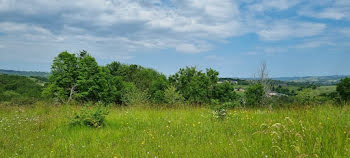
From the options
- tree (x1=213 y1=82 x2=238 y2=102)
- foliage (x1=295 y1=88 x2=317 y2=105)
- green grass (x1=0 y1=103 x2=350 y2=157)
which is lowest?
tree (x1=213 y1=82 x2=238 y2=102)

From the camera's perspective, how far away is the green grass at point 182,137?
384 centimetres

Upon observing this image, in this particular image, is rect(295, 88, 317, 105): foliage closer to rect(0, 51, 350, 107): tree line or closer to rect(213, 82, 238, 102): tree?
rect(0, 51, 350, 107): tree line

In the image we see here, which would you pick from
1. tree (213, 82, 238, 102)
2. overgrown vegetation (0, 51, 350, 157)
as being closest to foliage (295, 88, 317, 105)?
overgrown vegetation (0, 51, 350, 157)

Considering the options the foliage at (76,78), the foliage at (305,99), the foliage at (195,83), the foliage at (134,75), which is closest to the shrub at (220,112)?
the foliage at (305,99)

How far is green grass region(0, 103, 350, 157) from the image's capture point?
12.6 ft

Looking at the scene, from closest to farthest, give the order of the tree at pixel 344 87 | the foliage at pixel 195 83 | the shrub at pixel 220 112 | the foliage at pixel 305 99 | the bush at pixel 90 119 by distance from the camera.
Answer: the bush at pixel 90 119 → the shrub at pixel 220 112 → the foliage at pixel 305 99 → the tree at pixel 344 87 → the foliage at pixel 195 83

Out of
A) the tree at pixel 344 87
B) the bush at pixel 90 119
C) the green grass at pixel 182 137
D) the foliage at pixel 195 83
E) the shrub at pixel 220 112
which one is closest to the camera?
the green grass at pixel 182 137

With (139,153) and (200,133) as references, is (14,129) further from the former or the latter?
(200,133)

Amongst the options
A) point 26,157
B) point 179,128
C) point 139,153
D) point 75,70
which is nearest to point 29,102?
point 26,157

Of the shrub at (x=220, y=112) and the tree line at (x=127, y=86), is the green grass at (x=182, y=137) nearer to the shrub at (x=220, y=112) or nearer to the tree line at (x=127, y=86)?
the shrub at (x=220, y=112)

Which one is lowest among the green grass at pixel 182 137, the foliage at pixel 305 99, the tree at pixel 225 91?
the tree at pixel 225 91

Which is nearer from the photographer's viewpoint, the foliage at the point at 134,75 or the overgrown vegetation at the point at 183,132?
the overgrown vegetation at the point at 183,132

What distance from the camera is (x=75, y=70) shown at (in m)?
40.7

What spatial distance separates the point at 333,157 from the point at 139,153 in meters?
3.19
